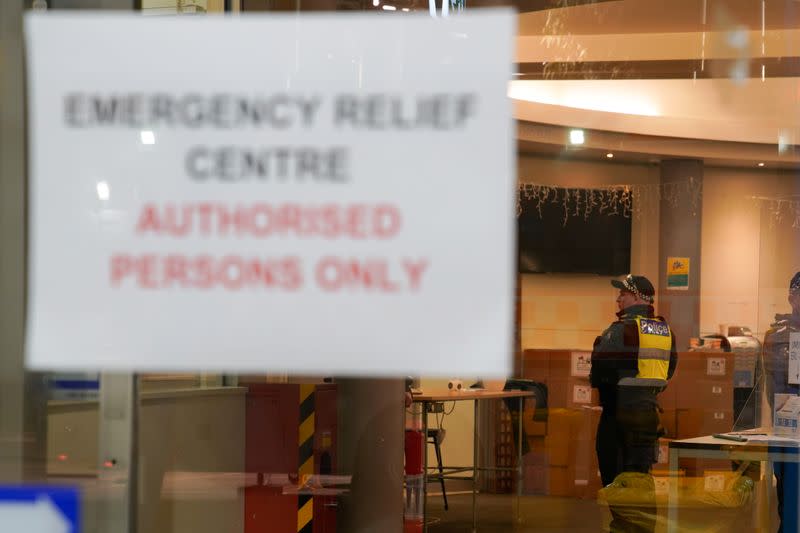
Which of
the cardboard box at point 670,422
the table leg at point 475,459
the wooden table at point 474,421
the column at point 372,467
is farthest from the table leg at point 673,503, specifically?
the cardboard box at point 670,422

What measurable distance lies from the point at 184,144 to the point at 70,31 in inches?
11.5

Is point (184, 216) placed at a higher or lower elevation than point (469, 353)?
higher

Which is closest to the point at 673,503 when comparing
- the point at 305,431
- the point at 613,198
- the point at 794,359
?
the point at 794,359

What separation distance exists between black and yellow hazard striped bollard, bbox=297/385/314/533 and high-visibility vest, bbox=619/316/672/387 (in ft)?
10.1

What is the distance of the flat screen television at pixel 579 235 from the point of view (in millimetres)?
7672

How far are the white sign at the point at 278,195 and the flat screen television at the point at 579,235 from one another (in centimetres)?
600

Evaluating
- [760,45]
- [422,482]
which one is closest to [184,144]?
[422,482]

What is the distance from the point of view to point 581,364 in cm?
743

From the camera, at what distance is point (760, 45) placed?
7336 millimetres

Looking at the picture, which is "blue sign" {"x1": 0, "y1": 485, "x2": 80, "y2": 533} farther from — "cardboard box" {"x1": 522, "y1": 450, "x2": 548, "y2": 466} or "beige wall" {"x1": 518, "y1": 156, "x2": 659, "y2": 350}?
"beige wall" {"x1": 518, "y1": 156, "x2": 659, "y2": 350}

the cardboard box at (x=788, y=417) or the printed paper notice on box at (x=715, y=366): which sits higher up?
the cardboard box at (x=788, y=417)

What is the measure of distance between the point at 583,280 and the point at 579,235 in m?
0.40

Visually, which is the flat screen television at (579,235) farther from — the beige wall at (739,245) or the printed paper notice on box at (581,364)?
the beige wall at (739,245)

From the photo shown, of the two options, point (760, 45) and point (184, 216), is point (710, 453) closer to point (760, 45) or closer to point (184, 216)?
point (184, 216)
